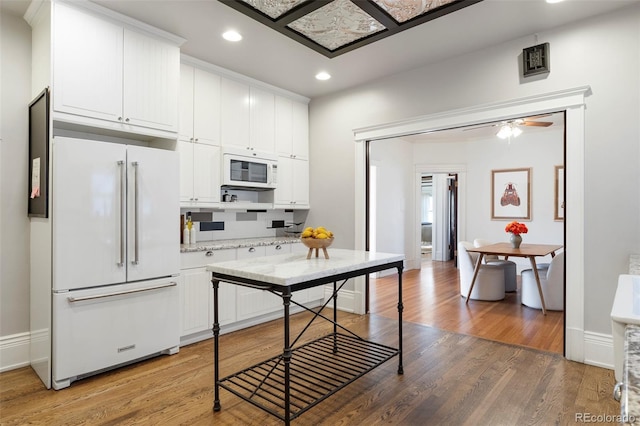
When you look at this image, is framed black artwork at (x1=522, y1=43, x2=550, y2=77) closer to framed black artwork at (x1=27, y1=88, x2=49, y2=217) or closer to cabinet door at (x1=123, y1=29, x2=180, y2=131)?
cabinet door at (x1=123, y1=29, x2=180, y2=131)

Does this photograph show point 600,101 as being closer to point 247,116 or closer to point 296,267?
point 296,267

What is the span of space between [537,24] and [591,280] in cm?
213

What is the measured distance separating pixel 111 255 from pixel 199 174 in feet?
4.12

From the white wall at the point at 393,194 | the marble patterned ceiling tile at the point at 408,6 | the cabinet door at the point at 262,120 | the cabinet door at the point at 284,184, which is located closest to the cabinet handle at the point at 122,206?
the cabinet door at the point at 262,120

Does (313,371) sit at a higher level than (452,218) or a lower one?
lower

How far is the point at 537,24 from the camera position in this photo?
118 inches

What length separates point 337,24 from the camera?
2.85m

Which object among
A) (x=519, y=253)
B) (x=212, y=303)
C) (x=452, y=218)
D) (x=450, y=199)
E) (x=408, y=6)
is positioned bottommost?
(x=212, y=303)

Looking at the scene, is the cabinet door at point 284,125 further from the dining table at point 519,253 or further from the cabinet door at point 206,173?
the dining table at point 519,253

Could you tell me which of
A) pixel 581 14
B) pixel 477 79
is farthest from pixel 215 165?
pixel 581 14

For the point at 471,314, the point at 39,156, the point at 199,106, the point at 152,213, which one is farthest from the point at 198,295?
the point at 471,314

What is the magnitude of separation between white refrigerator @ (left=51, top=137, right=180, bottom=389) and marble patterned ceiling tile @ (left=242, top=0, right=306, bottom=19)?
1.37 meters

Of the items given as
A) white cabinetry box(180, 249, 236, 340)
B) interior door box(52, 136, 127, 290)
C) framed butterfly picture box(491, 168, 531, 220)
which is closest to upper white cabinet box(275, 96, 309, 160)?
white cabinetry box(180, 249, 236, 340)

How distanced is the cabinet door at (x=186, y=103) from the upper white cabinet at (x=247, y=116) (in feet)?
1.21
